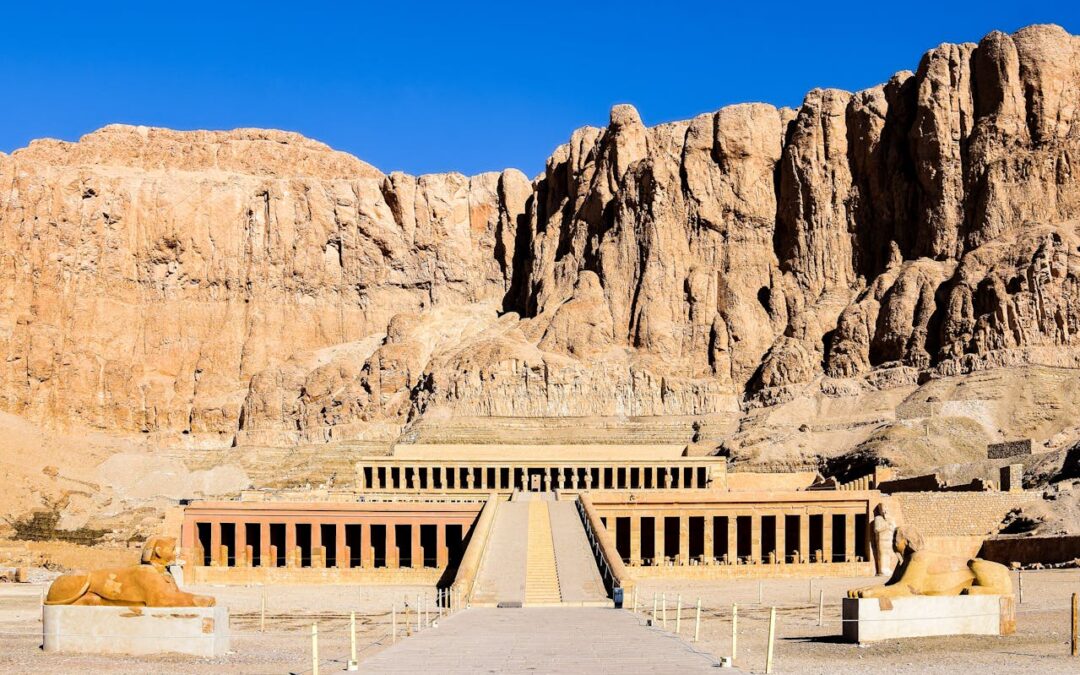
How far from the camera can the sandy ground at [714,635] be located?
1014 inches

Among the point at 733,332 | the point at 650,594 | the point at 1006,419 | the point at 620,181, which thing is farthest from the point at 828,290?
the point at 650,594

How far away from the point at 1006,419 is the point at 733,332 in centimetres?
4051

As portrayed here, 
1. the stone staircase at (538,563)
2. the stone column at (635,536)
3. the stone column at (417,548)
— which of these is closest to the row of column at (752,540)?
the stone column at (635,536)

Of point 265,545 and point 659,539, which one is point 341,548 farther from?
point 659,539

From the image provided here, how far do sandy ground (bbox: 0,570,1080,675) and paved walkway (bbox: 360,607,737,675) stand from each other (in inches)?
31.4

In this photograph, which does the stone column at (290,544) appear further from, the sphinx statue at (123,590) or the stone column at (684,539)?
the sphinx statue at (123,590)

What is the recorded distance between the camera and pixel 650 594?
50500mm

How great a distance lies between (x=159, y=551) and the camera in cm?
2823

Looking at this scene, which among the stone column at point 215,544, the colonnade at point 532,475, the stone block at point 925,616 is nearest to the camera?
the stone block at point 925,616

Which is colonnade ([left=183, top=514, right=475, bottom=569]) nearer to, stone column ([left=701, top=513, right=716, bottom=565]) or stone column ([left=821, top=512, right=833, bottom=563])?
stone column ([left=701, top=513, right=716, bottom=565])

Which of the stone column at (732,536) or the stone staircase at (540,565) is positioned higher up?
the stone staircase at (540,565)

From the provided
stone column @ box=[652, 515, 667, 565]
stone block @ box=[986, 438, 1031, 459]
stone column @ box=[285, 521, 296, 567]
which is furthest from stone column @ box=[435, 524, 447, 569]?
stone block @ box=[986, 438, 1031, 459]

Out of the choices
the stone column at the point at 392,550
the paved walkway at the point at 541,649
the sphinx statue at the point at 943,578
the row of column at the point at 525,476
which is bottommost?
the stone column at the point at 392,550

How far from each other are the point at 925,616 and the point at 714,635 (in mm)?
6142
